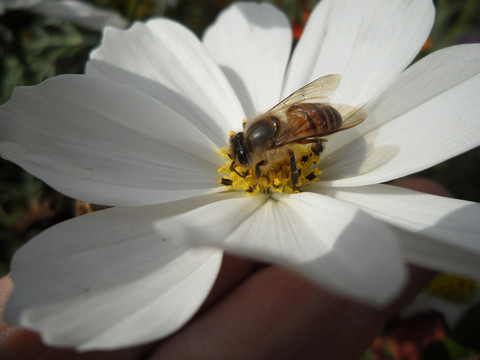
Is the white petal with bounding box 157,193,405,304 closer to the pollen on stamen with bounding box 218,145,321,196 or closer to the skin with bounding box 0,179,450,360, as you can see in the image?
the pollen on stamen with bounding box 218,145,321,196

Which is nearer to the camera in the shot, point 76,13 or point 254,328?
point 254,328

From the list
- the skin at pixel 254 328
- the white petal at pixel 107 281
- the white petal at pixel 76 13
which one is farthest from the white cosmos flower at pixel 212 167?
the white petal at pixel 76 13

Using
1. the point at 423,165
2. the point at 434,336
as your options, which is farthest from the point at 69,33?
the point at 434,336

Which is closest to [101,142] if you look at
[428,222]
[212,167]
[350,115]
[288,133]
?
[212,167]

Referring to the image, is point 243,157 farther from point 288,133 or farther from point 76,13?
point 76,13

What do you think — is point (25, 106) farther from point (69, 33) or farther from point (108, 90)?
point (69, 33)

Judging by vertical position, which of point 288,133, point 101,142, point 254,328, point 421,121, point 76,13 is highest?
point 76,13
